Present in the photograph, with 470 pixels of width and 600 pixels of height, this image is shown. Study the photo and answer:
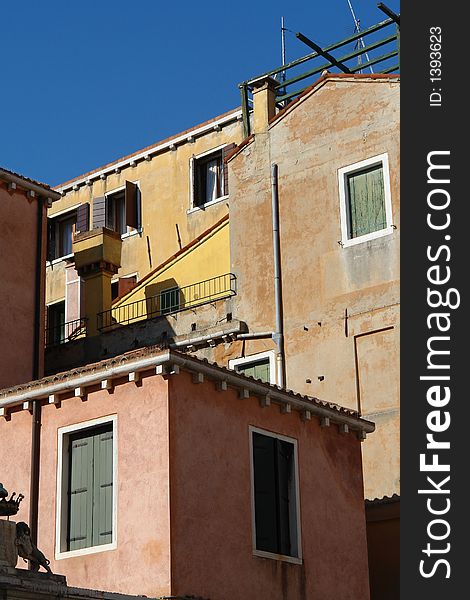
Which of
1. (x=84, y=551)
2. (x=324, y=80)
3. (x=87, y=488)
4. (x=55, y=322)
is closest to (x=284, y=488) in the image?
(x=87, y=488)

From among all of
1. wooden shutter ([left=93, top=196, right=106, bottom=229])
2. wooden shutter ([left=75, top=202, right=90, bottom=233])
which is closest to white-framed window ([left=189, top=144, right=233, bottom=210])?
wooden shutter ([left=93, top=196, right=106, bottom=229])

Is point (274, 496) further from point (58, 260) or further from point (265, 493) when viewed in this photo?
point (58, 260)

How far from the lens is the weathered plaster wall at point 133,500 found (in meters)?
15.8

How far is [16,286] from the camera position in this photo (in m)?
22.8

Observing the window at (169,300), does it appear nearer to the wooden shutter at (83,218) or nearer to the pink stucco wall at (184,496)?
the wooden shutter at (83,218)

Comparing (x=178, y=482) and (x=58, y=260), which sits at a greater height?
(x=58, y=260)

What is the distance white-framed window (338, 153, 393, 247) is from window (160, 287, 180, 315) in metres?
5.16

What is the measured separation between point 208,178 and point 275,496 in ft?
54.7

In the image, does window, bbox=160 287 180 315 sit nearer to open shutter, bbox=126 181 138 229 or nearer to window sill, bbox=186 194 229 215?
window sill, bbox=186 194 229 215

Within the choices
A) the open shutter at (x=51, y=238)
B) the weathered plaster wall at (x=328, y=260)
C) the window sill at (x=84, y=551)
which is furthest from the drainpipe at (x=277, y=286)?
the open shutter at (x=51, y=238)

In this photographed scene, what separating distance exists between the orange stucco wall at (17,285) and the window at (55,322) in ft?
28.3

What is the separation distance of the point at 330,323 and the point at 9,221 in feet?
20.0

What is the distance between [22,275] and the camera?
2297 centimetres

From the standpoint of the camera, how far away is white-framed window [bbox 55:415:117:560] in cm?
1638
